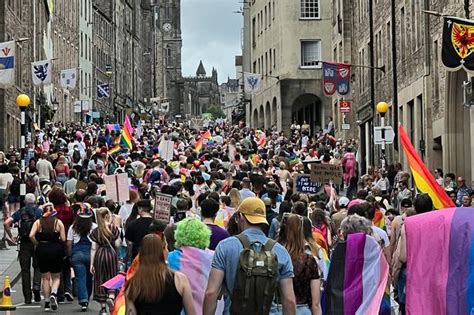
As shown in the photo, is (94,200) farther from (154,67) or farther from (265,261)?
(154,67)

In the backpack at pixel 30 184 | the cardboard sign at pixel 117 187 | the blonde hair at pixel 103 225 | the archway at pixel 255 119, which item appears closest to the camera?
the blonde hair at pixel 103 225

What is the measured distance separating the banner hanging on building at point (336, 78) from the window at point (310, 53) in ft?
81.5

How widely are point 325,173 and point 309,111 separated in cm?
5565

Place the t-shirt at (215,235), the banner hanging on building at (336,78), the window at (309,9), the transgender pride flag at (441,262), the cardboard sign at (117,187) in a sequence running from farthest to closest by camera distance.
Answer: the window at (309,9) < the banner hanging on building at (336,78) < the cardboard sign at (117,187) < the t-shirt at (215,235) < the transgender pride flag at (441,262)

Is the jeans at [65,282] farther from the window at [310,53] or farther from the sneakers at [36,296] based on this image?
the window at [310,53]

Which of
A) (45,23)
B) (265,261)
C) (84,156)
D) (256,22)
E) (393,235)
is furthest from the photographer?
(256,22)

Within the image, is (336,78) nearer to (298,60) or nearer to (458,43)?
(458,43)

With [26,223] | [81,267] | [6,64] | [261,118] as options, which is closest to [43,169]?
[6,64]

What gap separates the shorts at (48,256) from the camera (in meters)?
17.3

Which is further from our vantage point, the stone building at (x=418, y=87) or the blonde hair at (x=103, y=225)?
the stone building at (x=418, y=87)

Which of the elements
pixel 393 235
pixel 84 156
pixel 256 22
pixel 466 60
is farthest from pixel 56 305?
pixel 256 22

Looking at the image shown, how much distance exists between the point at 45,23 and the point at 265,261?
57.1 metres

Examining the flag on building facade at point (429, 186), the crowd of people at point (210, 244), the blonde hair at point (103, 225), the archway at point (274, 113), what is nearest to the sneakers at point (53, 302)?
the crowd of people at point (210, 244)

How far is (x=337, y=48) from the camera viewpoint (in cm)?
6062
